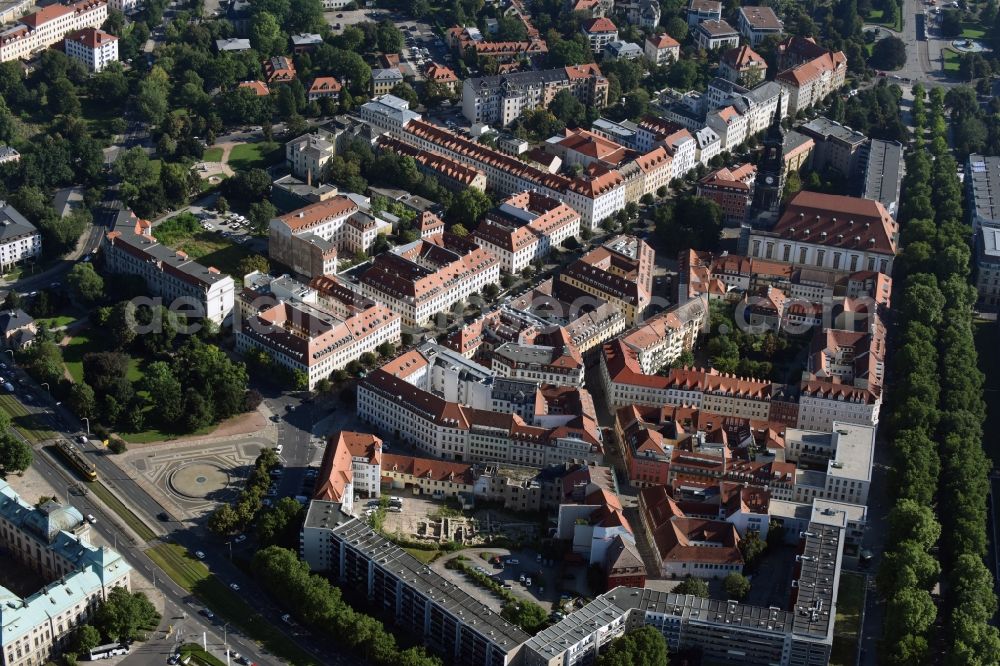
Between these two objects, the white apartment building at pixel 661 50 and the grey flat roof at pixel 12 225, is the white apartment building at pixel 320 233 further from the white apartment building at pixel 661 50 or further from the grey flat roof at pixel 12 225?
the white apartment building at pixel 661 50

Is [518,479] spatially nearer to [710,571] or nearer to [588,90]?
[710,571]

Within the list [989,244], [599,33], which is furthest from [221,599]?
[599,33]

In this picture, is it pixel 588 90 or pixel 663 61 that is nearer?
pixel 588 90

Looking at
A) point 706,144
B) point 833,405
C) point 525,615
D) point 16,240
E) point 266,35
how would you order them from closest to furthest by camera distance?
point 525,615 → point 833,405 → point 16,240 → point 706,144 → point 266,35

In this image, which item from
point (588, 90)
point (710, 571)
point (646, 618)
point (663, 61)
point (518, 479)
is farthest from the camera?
point (663, 61)

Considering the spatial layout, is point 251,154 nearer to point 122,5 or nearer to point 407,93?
point 407,93

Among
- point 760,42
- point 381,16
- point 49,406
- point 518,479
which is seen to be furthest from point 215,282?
point 760,42
